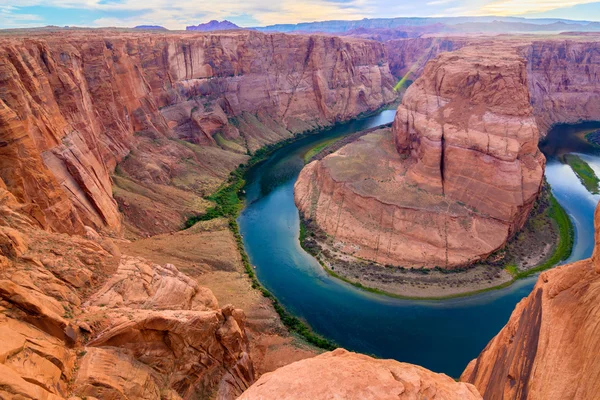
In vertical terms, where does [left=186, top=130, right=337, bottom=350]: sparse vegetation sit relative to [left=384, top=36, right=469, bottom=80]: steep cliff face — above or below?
below

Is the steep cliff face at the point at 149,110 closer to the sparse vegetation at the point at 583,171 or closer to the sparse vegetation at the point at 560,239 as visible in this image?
the sparse vegetation at the point at 560,239

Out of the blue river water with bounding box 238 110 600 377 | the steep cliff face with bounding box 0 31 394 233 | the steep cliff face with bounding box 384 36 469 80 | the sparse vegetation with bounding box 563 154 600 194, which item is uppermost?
the steep cliff face with bounding box 384 36 469 80

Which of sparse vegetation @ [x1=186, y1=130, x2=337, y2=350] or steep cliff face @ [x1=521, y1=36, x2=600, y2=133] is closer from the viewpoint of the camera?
sparse vegetation @ [x1=186, y1=130, x2=337, y2=350]

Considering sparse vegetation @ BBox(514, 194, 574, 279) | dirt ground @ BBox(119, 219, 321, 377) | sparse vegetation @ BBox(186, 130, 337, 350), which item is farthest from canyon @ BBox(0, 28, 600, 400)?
sparse vegetation @ BBox(514, 194, 574, 279)

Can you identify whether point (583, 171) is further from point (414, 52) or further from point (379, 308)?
point (414, 52)

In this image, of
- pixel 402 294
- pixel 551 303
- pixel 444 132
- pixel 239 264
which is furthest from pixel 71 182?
pixel 444 132

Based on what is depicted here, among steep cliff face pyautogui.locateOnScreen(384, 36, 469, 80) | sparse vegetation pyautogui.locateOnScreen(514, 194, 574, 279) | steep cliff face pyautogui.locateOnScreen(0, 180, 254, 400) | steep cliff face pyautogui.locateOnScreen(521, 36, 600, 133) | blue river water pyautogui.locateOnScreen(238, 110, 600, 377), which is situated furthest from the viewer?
steep cliff face pyautogui.locateOnScreen(384, 36, 469, 80)

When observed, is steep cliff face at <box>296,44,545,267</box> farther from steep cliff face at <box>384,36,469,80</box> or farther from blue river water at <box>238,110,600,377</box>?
steep cliff face at <box>384,36,469,80</box>
